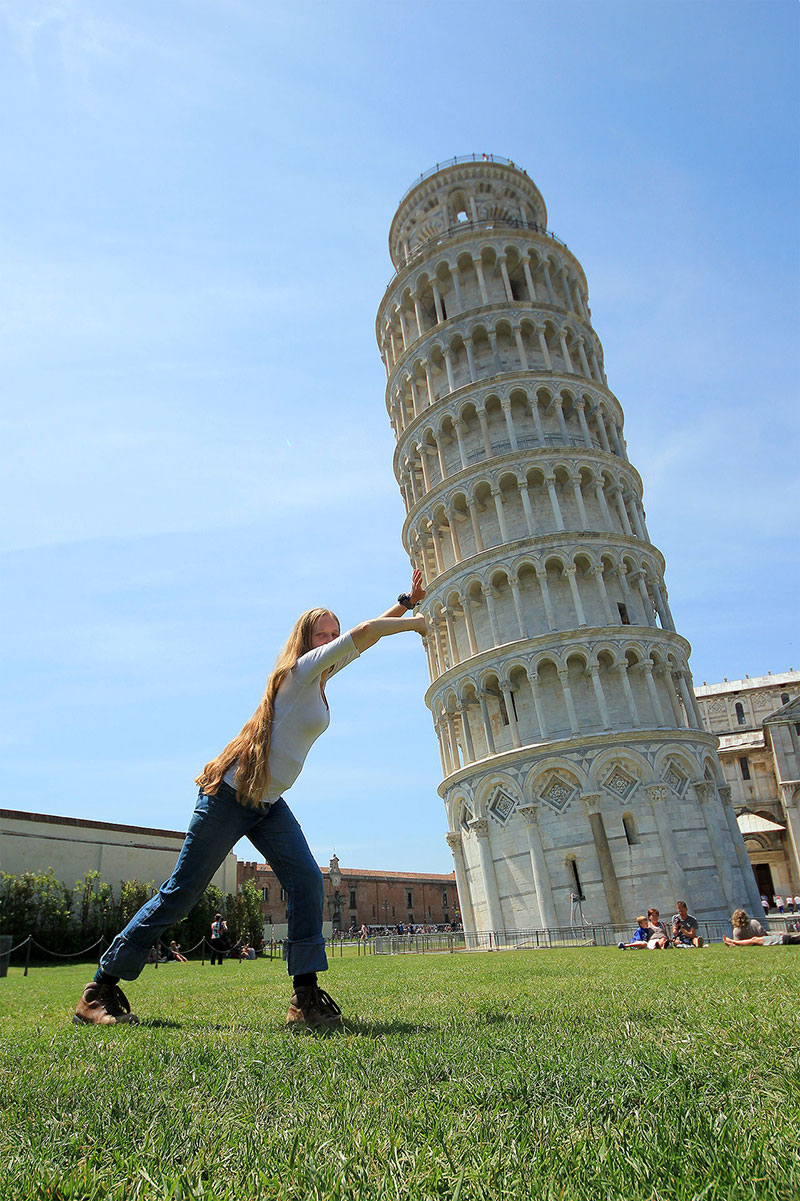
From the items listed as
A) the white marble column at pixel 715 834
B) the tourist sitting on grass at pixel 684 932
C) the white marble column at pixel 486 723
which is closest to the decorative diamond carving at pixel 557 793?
the white marble column at pixel 486 723

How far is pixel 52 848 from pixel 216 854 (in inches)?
1484

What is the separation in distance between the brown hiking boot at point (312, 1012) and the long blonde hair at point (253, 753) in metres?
1.11

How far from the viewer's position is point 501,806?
29.0m

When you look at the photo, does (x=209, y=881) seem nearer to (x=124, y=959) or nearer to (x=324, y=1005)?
(x=124, y=959)

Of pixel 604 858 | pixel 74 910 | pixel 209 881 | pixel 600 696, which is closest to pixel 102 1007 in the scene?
pixel 209 881

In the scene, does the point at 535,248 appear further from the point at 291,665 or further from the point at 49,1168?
the point at 49,1168

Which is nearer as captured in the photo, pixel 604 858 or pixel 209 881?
pixel 209 881

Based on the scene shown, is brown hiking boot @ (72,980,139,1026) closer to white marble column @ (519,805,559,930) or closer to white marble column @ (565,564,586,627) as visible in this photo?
white marble column @ (519,805,559,930)

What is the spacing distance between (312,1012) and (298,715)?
1.65 metres

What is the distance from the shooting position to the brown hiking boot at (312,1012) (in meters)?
3.96

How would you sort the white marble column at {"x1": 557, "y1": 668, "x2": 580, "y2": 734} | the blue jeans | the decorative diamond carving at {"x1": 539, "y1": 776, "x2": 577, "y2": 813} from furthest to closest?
1. the white marble column at {"x1": 557, "y1": 668, "x2": 580, "y2": 734}
2. the decorative diamond carving at {"x1": 539, "y1": 776, "x2": 577, "y2": 813}
3. the blue jeans

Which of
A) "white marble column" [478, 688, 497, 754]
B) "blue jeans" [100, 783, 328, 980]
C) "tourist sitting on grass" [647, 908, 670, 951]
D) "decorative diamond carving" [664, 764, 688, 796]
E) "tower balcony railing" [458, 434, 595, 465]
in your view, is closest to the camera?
"blue jeans" [100, 783, 328, 980]

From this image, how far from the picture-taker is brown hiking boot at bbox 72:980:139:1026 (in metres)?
4.27

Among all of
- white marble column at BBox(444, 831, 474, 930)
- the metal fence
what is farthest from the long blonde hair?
white marble column at BBox(444, 831, 474, 930)
